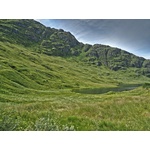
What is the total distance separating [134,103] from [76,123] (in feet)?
28.1

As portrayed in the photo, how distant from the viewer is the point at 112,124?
10.7m

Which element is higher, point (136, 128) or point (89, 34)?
point (89, 34)

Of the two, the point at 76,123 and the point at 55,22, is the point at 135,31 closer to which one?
the point at 55,22

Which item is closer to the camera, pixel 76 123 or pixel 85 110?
pixel 76 123
